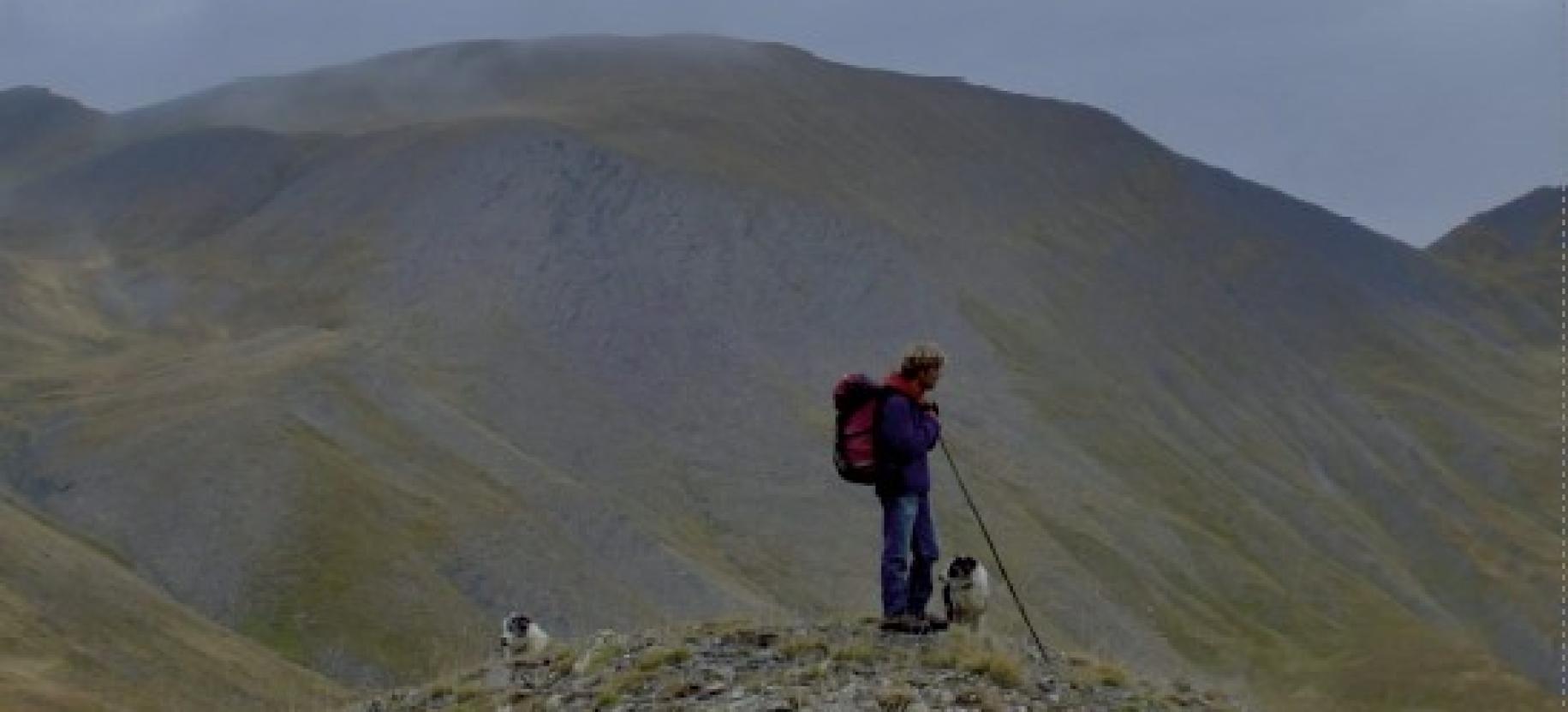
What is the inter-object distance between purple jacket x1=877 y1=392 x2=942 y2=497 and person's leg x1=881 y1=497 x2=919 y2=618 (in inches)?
5.2

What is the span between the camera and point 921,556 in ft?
55.5

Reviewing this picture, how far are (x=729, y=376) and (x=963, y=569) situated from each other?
81420 millimetres

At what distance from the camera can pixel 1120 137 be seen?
17938 cm

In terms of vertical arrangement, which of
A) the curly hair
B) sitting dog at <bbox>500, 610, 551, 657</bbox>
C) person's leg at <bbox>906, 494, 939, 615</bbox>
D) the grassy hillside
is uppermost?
the grassy hillside

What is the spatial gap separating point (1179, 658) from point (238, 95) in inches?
4822

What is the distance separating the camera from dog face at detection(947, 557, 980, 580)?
17859 mm

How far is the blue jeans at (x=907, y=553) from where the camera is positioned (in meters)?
16.5

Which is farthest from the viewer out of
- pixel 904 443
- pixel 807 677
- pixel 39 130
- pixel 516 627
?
pixel 39 130

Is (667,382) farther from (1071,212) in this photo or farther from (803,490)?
(1071,212)

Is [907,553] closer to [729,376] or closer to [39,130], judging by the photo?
[729,376]

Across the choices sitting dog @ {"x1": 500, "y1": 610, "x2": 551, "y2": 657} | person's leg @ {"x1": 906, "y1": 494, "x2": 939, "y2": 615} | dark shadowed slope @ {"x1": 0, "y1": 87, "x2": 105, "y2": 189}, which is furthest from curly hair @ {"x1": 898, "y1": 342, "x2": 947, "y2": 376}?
dark shadowed slope @ {"x1": 0, "y1": 87, "x2": 105, "y2": 189}

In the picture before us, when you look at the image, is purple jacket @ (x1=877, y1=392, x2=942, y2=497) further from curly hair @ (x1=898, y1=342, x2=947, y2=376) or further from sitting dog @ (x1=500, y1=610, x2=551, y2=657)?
sitting dog @ (x1=500, y1=610, x2=551, y2=657)

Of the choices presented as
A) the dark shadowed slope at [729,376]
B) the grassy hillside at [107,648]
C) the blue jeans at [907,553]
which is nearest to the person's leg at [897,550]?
the blue jeans at [907,553]

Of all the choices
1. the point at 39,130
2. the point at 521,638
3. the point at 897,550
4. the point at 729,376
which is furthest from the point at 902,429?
the point at 39,130
